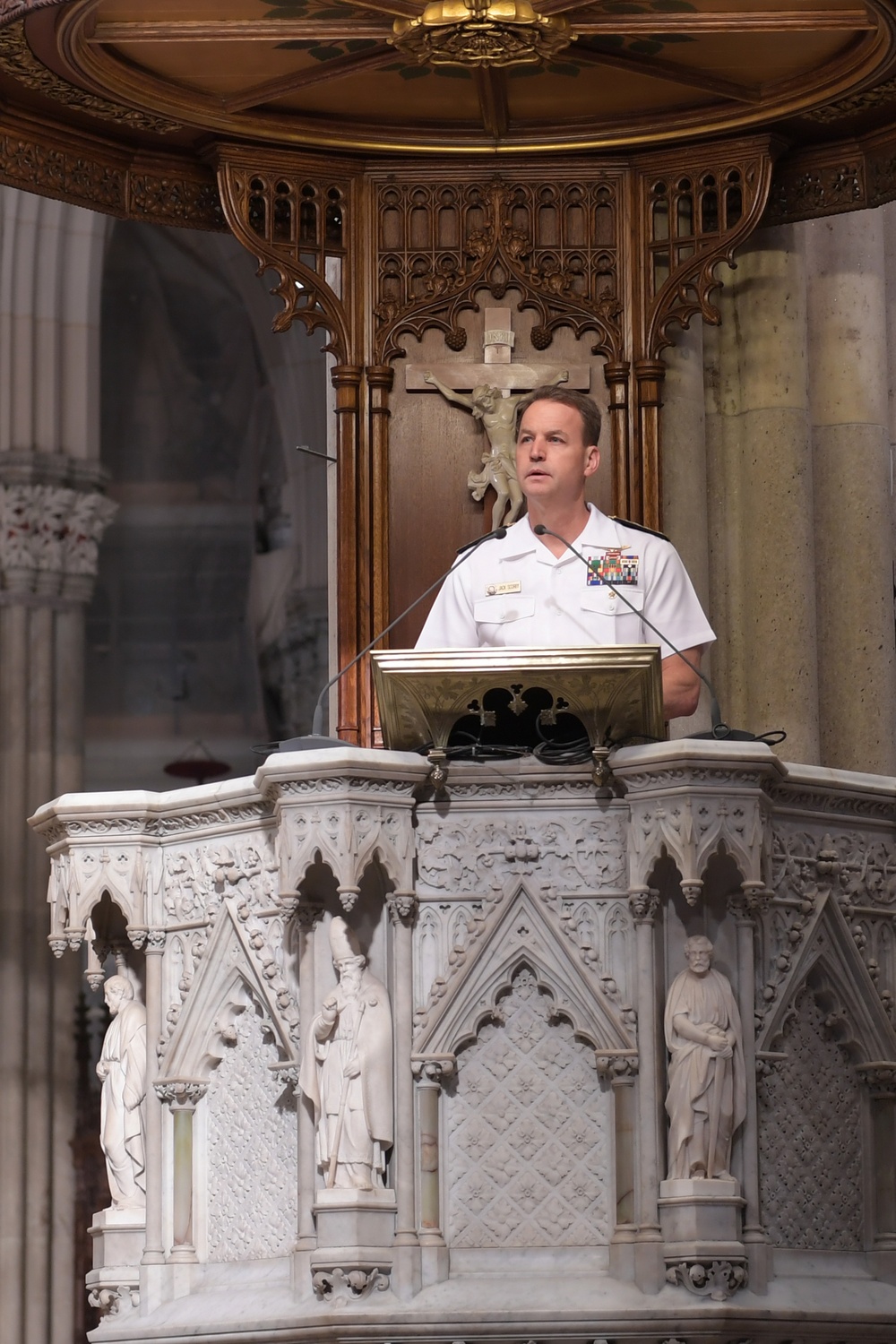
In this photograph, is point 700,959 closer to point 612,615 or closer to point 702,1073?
point 702,1073

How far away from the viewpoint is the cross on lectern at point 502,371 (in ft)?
30.8

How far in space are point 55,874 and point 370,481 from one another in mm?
2646

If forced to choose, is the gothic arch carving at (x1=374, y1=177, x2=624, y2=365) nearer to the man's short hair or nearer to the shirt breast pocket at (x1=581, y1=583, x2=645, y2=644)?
the man's short hair

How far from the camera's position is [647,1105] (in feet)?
21.2

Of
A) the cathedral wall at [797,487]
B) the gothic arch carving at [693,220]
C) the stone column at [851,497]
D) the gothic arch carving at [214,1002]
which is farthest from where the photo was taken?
the stone column at [851,497]

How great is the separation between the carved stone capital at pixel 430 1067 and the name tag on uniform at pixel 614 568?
1701 mm

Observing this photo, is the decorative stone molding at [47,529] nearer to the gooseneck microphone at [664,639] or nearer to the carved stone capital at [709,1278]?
the gooseneck microphone at [664,639]

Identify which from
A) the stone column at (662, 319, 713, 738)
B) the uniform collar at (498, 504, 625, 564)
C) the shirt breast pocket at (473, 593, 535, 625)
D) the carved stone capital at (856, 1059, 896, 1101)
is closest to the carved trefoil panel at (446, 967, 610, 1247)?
the carved stone capital at (856, 1059, 896, 1101)

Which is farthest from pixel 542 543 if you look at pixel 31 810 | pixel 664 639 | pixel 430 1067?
pixel 31 810

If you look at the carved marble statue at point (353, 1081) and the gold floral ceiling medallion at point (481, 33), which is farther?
the gold floral ceiling medallion at point (481, 33)

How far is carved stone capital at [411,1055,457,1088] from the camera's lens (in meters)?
6.52

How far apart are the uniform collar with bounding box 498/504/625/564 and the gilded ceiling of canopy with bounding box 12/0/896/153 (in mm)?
1476

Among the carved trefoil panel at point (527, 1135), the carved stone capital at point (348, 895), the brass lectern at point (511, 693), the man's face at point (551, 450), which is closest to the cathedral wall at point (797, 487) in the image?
the man's face at point (551, 450)

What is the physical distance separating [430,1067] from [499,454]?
331cm
